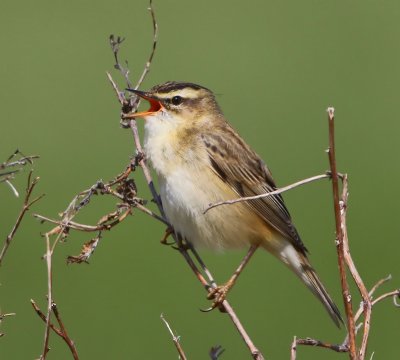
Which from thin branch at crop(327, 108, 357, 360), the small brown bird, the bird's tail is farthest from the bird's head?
thin branch at crop(327, 108, 357, 360)

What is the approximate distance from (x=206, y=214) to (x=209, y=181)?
0.64ft

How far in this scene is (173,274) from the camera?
8.70 meters

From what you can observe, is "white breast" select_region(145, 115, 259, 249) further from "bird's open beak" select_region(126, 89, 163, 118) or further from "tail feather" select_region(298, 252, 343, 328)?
"tail feather" select_region(298, 252, 343, 328)

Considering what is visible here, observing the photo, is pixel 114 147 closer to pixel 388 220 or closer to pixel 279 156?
pixel 279 156

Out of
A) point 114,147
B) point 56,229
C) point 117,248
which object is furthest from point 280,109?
point 56,229

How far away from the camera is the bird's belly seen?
199 inches

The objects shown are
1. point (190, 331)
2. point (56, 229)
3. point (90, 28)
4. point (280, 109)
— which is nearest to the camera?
point (56, 229)

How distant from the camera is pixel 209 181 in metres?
5.25

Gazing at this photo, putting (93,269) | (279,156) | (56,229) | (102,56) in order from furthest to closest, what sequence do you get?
(102,56)
(279,156)
(93,269)
(56,229)

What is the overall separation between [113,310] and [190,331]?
73cm

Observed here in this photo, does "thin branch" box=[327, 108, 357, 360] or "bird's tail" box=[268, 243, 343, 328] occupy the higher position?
"thin branch" box=[327, 108, 357, 360]

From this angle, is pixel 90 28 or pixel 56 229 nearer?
pixel 56 229

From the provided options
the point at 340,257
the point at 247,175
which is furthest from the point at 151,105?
the point at 340,257

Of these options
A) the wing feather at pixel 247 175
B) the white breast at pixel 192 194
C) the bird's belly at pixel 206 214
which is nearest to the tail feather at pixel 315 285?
the wing feather at pixel 247 175
